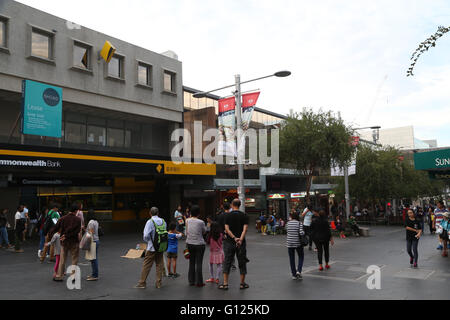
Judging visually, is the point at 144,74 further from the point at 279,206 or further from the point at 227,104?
the point at 279,206

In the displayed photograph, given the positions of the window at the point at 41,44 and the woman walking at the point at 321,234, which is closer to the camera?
the woman walking at the point at 321,234

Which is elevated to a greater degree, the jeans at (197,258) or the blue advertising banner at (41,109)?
the blue advertising banner at (41,109)

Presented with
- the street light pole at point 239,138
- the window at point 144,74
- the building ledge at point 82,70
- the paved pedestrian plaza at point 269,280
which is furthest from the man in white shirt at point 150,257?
the window at point 144,74

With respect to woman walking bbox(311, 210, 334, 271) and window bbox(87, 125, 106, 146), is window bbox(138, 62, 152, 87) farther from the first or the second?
woman walking bbox(311, 210, 334, 271)

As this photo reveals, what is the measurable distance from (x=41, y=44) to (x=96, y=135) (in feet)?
22.3

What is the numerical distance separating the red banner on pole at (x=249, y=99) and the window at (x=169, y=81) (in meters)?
12.7

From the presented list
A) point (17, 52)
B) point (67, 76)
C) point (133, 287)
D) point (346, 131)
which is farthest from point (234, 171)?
point (133, 287)

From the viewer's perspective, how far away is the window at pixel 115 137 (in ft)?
84.0

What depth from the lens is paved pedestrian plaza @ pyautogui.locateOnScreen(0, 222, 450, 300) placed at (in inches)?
296

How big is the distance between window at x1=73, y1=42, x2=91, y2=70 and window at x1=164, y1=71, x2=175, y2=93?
634 centimetres

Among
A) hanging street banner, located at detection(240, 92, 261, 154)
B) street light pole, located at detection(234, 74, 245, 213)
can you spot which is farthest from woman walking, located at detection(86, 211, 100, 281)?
hanging street banner, located at detection(240, 92, 261, 154)

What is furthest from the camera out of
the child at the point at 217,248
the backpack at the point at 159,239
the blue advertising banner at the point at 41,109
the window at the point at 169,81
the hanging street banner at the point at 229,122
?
the window at the point at 169,81

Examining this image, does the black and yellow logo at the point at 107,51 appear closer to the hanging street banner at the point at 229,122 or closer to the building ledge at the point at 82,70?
the building ledge at the point at 82,70
